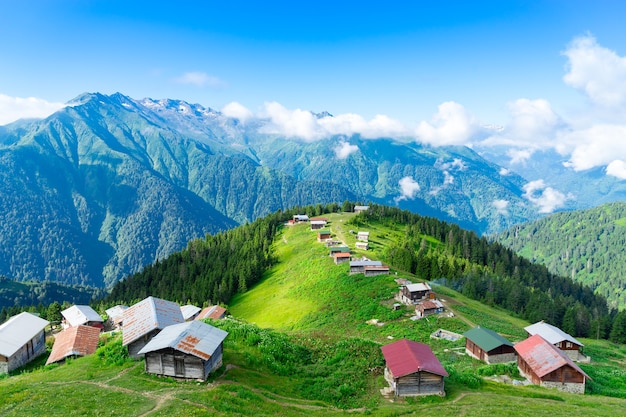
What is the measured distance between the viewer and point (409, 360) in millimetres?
41344

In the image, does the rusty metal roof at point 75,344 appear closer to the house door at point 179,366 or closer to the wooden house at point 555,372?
the house door at point 179,366

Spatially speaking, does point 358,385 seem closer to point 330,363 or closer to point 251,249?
point 330,363

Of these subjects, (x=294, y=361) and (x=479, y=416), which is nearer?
(x=479, y=416)

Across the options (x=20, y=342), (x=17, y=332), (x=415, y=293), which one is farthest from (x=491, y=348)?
(x=17, y=332)

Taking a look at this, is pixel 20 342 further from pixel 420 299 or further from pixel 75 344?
pixel 420 299

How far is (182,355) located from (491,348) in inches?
1770

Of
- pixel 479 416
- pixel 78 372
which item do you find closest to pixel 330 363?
pixel 479 416

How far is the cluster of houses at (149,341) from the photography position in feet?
125

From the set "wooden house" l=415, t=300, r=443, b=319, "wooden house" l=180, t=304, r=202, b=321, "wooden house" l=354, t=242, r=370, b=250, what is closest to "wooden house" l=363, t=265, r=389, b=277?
"wooden house" l=415, t=300, r=443, b=319

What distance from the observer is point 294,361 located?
154ft

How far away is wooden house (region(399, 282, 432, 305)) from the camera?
8769 cm

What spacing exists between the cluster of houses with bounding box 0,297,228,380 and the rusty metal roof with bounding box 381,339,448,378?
59.0 feet

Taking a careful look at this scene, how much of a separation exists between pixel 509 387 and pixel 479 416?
15820 mm

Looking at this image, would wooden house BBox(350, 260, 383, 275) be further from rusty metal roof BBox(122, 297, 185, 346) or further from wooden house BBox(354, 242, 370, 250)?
rusty metal roof BBox(122, 297, 185, 346)
